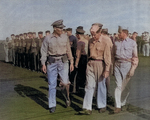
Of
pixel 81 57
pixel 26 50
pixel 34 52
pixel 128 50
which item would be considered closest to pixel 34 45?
pixel 34 52

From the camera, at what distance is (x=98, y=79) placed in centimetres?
444

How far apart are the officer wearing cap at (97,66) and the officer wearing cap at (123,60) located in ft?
0.79

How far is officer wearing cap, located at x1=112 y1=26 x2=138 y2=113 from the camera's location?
4.43 m

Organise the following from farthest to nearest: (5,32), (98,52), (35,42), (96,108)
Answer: (35,42)
(5,32)
(96,108)
(98,52)

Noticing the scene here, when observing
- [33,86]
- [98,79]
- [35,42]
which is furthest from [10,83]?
[98,79]

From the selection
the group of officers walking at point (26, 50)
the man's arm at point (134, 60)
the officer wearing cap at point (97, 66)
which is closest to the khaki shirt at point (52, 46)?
the officer wearing cap at point (97, 66)

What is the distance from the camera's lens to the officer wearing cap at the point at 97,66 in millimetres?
4285

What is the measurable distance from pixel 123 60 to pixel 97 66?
0.47 m

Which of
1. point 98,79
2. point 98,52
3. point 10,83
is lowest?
point 10,83

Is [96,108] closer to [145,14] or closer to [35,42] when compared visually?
[145,14]

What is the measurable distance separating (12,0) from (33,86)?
259cm

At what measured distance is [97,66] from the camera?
4.36 metres

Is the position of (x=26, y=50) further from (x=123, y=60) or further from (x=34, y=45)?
(x=123, y=60)

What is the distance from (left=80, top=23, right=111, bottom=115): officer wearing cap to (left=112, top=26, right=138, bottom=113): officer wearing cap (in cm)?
24
